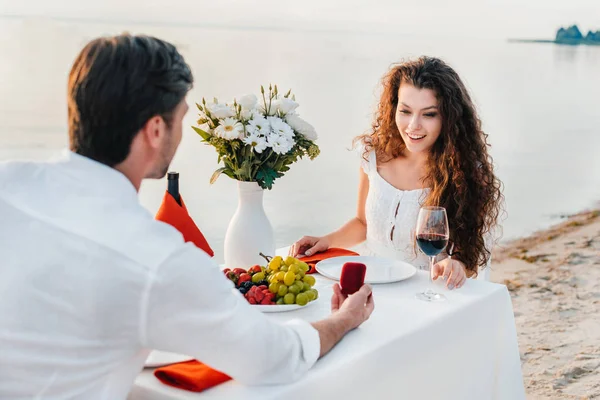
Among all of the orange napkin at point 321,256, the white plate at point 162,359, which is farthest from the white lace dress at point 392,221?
the white plate at point 162,359

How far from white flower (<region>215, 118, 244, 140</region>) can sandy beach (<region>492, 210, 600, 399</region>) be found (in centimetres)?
205

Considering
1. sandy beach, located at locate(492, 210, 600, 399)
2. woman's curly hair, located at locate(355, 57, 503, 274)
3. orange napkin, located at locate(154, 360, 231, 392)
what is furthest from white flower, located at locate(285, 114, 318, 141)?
sandy beach, located at locate(492, 210, 600, 399)

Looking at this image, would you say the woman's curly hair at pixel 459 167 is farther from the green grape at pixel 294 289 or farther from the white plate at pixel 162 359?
the white plate at pixel 162 359

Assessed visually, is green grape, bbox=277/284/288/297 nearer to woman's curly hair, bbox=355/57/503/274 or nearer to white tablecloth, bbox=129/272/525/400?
white tablecloth, bbox=129/272/525/400

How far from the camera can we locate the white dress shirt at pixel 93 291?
1.10 metres

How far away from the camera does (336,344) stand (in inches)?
60.4

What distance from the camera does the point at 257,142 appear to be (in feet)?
6.38

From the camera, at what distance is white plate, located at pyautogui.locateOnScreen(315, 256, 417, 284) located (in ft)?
6.53

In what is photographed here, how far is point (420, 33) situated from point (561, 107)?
2.92 m

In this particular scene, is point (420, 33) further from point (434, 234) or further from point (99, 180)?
point (99, 180)

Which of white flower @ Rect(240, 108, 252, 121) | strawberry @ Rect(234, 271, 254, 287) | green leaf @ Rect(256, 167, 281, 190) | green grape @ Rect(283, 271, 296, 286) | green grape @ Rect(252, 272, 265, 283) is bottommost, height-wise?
strawberry @ Rect(234, 271, 254, 287)

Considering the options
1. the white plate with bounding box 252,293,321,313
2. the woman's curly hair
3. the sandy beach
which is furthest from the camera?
the sandy beach

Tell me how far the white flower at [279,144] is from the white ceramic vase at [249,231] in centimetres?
13

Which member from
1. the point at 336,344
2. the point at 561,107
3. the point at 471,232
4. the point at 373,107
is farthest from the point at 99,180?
the point at 561,107
